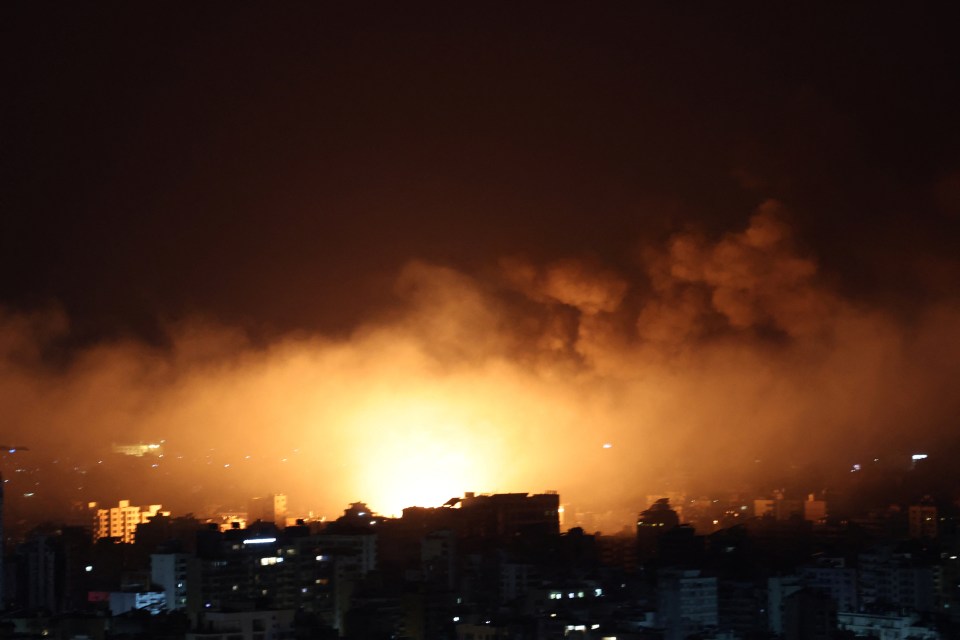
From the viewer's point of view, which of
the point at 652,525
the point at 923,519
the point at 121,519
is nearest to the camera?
the point at 923,519

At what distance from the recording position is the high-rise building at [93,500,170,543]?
1712cm

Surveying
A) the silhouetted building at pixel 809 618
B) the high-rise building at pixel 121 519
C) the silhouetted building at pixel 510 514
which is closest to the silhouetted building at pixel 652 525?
the silhouetted building at pixel 510 514

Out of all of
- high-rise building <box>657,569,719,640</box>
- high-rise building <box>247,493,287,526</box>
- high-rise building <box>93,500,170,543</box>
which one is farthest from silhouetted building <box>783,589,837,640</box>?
high-rise building <box>93,500,170,543</box>

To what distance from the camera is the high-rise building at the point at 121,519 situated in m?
17.1

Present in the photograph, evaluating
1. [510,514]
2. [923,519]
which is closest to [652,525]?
[510,514]

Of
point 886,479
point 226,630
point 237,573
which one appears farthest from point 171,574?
point 886,479

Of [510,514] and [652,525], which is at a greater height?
[510,514]

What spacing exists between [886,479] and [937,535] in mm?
2344

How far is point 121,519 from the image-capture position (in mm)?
17422

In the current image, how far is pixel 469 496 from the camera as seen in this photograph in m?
15.9

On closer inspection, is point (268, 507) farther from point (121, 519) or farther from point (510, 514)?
point (510, 514)

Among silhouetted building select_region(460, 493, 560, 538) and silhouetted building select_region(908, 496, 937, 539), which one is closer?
silhouetted building select_region(908, 496, 937, 539)

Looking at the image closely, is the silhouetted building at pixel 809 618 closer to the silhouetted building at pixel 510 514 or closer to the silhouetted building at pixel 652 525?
the silhouetted building at pixel 652 525

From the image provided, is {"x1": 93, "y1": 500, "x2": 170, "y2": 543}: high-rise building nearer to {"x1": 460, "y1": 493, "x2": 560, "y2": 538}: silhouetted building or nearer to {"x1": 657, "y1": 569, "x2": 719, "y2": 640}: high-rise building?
{"x1": 460, "y1": 493, "x2": 560, "y2": 538}: silhouetted building
